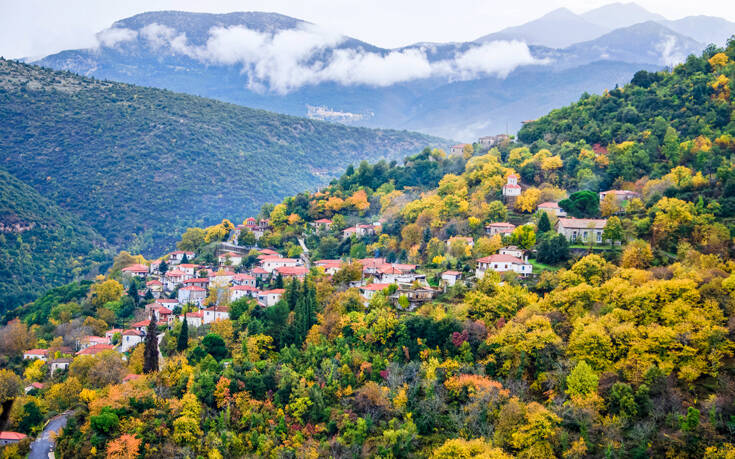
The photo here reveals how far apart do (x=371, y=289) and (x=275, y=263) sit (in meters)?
15.2

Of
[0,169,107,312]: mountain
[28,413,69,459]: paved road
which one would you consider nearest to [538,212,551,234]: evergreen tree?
[28,413,69,459]: paved road

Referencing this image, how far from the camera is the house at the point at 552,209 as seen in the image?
56.1 metres

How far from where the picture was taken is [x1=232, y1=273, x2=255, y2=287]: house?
188 feet

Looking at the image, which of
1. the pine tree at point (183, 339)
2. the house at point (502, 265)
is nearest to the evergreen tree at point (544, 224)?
the house at point (502, 265)

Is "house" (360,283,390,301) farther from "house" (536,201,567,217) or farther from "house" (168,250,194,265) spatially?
"house" (168,250,194,265)

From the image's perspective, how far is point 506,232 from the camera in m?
54.6

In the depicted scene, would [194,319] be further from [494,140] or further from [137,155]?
[137,155]

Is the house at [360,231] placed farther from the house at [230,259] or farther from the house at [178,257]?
the house at [178,257]

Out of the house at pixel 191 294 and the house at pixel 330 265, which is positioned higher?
the house at pixel 330 265

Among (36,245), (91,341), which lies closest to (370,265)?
(91,341)

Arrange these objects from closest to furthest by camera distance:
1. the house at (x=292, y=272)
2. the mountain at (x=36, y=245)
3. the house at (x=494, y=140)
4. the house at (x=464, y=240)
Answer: the house at (x=464, y=240) → the house at (x=292, y=272) → the mountain at (x=36, y=245) → the house at (x=494, y=140)

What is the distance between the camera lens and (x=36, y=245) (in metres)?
93.1

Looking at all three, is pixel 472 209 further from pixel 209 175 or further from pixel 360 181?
pixel 209 175

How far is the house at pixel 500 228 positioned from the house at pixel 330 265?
12958mm
